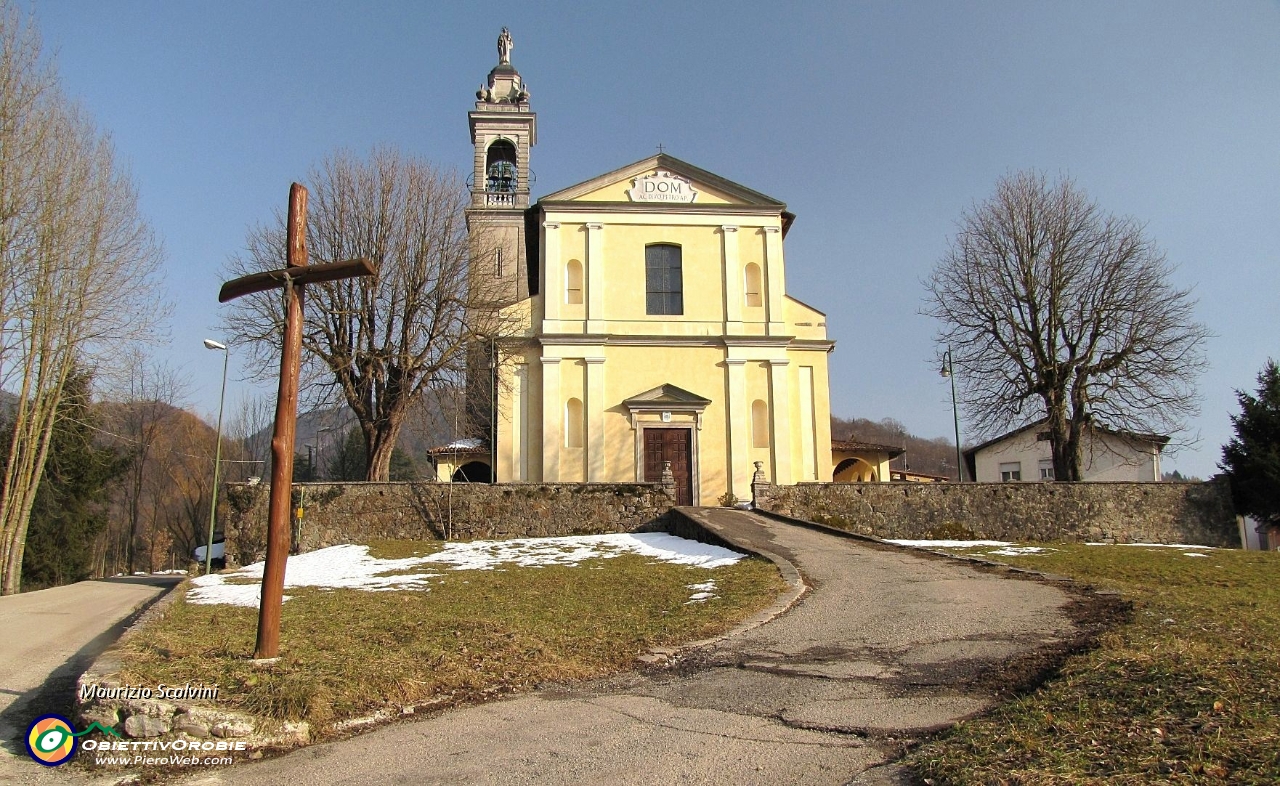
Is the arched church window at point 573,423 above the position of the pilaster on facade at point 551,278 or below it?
below

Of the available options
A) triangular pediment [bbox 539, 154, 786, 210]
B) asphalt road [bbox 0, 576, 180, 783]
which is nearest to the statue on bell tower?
triangular pediment [bbox 539, 154, 786, 210]

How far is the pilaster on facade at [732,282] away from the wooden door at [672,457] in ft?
12.7

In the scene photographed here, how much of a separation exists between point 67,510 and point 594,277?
20.0 metres

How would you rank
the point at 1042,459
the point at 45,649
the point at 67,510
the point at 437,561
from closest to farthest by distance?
the point at 45,649
the point at 437,561
the point at 67,510
the point at 1042,459

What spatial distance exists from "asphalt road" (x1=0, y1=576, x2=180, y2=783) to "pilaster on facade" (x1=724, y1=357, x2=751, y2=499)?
613 inches

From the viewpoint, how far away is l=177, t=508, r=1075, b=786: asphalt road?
3.89 meters

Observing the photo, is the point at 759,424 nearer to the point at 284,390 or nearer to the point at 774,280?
the point at 774,280

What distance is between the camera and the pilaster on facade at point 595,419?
23750mm

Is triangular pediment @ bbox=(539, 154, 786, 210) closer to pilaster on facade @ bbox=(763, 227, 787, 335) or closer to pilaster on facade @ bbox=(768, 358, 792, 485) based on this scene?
pilaster on facade @ bbox=(763, 227, 787, 335)

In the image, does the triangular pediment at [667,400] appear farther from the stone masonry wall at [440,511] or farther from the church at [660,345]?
the stone masonry wall at [440,511]

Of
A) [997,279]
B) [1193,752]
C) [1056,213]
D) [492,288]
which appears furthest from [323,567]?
[1056,213]

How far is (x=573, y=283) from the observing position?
25281mm

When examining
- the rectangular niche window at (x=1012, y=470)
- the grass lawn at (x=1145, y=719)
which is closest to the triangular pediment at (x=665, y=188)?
the rectangular niche window at (x=1012, y=470)

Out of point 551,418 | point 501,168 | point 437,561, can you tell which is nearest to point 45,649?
point 437,561
